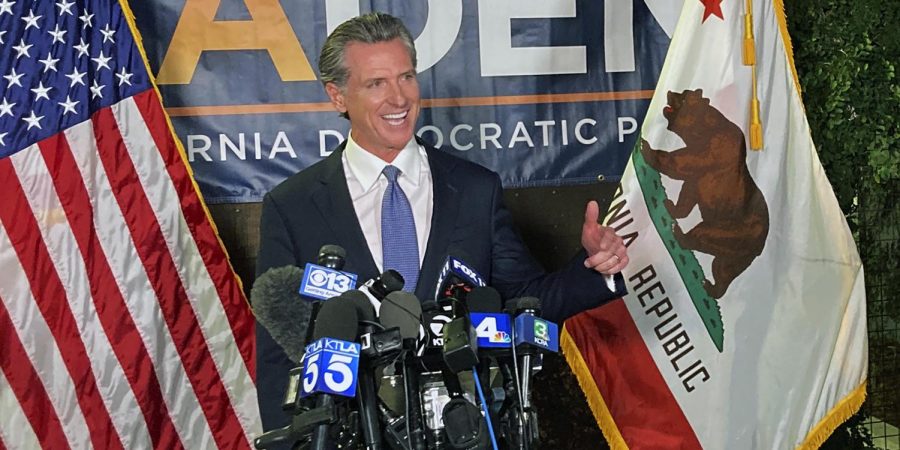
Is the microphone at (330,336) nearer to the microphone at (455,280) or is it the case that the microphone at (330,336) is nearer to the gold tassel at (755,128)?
the microphone at (455,280)

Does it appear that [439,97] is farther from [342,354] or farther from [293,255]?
[342,354]

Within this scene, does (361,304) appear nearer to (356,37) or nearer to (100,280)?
(356,37)

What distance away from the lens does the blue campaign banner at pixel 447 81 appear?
306 cm

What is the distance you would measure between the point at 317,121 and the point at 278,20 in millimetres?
313

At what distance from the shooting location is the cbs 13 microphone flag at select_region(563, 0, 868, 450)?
2.96 metres

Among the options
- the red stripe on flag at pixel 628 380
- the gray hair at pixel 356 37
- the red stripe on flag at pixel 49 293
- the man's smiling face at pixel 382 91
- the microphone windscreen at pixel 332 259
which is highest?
the gray hair at pixel 356 37

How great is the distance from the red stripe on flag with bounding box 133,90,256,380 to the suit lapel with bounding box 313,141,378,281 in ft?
2.88

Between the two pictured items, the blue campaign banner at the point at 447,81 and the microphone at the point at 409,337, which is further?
the blue campaign banner at the point at 447,81

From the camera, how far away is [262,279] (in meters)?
1.45

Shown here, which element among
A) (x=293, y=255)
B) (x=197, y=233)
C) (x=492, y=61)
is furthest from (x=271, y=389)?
(x=492, y=61)

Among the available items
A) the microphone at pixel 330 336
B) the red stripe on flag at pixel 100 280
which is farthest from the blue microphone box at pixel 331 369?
the red stripe on flag at pixel 100 280

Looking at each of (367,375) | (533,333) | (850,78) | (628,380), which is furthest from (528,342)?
(850,78)

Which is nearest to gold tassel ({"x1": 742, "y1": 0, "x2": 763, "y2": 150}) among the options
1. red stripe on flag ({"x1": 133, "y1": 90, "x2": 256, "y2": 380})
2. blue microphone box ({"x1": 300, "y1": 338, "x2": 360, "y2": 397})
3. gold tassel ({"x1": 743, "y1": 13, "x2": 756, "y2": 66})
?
gold tassel ({"x1": 743, "y1": 13, "x2": 756, "y2": 66})

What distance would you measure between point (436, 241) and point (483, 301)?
0.65 m
